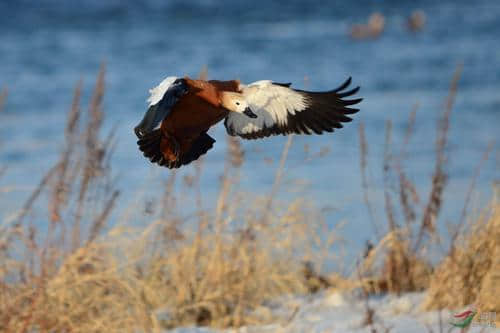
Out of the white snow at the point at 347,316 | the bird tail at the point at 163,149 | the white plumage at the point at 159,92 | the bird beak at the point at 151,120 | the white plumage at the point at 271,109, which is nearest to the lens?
the bird beak at the point at 151,120

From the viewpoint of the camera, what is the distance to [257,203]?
5.08m

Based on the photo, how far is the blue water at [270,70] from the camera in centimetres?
763

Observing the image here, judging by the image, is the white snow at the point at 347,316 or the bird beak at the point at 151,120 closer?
the bird beak at the point at 151,120

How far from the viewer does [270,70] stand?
11906 mm

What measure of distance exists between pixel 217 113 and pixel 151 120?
0.93 ft

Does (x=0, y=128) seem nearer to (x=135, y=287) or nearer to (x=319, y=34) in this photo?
(x=135, y=287)

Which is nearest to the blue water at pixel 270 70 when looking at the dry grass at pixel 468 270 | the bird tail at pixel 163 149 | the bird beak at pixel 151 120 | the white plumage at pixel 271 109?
the dry grass at pixel 468 270

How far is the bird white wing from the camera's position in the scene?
3.14 m

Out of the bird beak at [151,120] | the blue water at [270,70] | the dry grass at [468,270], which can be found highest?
the blue water at [270,70]

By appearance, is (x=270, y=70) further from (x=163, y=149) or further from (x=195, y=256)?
Answer: (x=163, y=149)

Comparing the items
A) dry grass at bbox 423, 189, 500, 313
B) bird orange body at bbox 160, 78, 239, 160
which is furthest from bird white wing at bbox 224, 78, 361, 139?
Answer: dry grass at bbox 423, 189, 500, 313

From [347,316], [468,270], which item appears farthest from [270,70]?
[468,270]

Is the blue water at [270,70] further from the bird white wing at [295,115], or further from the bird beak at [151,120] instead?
the bird beak at [151,120]

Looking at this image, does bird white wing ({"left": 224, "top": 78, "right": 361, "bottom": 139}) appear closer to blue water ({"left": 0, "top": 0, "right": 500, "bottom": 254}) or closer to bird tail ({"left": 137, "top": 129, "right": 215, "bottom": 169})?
bird tail ({"left": 137, "top": 129, "right": 215, "bottom": 169})
